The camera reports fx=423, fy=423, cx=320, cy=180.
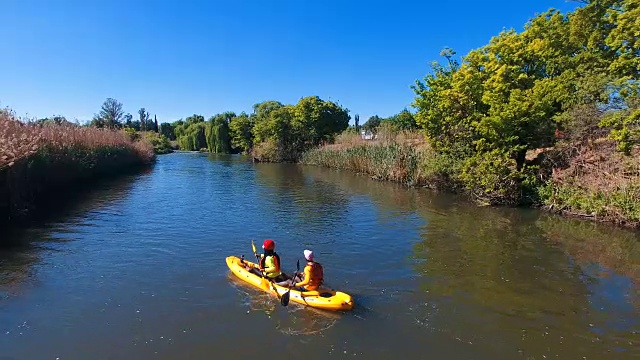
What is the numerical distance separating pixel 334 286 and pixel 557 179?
12952 mm

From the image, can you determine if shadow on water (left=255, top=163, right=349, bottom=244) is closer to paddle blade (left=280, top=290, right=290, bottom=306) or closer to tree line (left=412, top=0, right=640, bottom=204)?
paddle blade (left=280, top=290, right=290, bottom=306)

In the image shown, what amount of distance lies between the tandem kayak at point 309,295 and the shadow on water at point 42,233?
5.13 meters

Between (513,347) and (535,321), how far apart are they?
49.5 inches

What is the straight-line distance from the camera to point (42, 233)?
1399 centimetres

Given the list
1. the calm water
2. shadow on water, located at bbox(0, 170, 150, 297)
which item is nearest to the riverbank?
the calm water

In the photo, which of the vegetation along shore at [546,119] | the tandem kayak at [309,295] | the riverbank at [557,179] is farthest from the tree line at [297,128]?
the tandem kayak at [309,295]

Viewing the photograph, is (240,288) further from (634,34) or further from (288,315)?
(634,34)

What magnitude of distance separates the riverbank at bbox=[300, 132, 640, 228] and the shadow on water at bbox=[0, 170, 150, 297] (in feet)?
55.6

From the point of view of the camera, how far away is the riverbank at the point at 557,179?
15.2 m

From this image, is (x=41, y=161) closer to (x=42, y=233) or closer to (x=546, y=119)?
(x=42, y=233)

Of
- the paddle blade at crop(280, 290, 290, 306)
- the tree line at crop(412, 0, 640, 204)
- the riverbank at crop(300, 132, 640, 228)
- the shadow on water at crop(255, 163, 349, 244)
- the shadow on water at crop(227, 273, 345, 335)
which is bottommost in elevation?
the shadow on water at crop(227, 273, 345, 335)

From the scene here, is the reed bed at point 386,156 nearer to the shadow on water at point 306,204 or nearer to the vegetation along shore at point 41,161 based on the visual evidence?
the shadow on water at point 306,204

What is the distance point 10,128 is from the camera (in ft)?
55.9

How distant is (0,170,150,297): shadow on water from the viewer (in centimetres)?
1035
